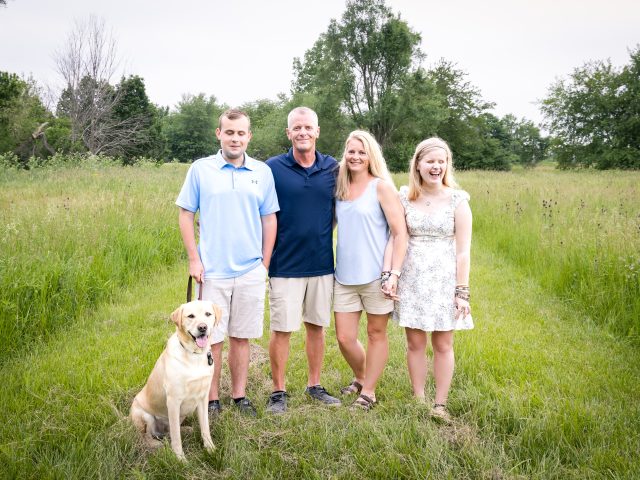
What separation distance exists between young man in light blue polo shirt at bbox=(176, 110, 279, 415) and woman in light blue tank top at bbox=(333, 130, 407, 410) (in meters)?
0.61

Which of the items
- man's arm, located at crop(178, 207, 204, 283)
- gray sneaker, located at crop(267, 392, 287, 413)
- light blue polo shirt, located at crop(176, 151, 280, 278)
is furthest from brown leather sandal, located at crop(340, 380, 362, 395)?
man's arm, located at crop(178, 207, 204, 283)

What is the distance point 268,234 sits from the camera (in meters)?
3.61

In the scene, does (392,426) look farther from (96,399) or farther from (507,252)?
(507,252)

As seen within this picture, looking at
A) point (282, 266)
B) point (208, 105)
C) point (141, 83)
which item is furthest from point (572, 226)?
point (208, 105)

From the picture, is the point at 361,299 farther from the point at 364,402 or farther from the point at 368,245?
the point at 364,402

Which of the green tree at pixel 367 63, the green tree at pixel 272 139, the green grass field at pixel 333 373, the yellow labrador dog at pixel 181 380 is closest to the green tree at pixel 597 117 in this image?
the green tree at pixel 367 63

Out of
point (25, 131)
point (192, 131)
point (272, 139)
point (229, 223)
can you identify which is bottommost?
point (229, 223)

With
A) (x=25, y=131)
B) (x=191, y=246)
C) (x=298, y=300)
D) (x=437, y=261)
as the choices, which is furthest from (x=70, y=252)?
(x=25, y=131)

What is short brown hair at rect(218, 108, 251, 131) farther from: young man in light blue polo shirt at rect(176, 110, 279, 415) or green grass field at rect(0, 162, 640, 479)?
green grass field at rect(0, 162, 640, 479)

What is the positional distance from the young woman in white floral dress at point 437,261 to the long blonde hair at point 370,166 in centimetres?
26

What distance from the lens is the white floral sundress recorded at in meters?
3.43

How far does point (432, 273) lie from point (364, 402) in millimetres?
1178

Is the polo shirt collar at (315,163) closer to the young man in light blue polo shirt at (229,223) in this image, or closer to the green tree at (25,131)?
the young man in light blue polo shirt at (229,223)

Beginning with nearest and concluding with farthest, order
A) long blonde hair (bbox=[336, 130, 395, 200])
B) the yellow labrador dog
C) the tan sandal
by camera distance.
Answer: the yellow labrador dog → the tan sandal → long blonde hair (bbox=[336, 130, 395, 200])
